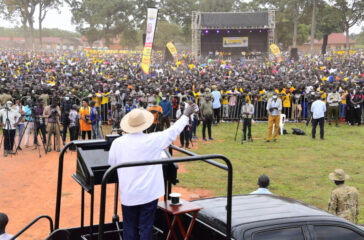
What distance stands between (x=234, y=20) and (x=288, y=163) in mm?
37111

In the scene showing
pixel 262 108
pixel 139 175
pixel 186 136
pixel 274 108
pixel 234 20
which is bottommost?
pixel 186 136

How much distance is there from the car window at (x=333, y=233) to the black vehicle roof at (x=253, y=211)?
12 centimetres

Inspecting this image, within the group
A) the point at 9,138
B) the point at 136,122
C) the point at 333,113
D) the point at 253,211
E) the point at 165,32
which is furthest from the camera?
the point at 165,32

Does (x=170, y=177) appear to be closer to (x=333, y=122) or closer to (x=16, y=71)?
(x=333, y=122)

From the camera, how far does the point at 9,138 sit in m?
13.2

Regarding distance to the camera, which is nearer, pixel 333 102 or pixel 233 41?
pixel 333 102

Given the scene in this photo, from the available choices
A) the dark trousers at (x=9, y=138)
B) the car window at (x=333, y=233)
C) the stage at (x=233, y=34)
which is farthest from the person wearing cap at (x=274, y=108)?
the stage at (x=233, y=34)

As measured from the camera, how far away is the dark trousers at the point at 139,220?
394 cm

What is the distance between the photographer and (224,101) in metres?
19.3

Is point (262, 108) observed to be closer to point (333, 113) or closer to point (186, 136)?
point (333, 113)

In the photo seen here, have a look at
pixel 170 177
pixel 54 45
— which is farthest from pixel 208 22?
pixel 54 45

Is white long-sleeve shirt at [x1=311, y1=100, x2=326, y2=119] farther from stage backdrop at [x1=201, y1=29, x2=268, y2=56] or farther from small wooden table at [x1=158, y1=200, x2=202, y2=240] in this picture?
stage backdrop at [x1=201, y1=29, x2=268, y2=56]

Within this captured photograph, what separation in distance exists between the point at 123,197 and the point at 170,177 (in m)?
0.66

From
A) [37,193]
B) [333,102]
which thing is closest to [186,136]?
[37,193]
